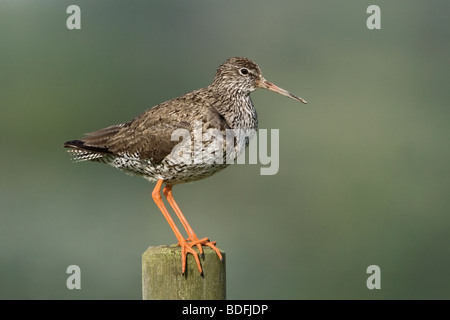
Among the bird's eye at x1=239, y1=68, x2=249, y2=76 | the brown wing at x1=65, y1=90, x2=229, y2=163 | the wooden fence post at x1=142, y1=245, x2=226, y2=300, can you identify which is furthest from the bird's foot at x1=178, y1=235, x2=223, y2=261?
the bird's eye at x1=239, y1=68, x2=249, y2=76

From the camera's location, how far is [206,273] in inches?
291

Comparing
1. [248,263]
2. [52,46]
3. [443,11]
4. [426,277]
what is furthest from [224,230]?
[443,11]

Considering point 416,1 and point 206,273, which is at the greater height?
point 416,1

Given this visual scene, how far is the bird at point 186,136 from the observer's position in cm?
870

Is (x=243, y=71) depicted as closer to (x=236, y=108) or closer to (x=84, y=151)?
(x=236, y=108)

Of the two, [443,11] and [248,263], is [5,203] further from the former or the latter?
[443,11]

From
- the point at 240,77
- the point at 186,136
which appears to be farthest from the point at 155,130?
the point at 240,77

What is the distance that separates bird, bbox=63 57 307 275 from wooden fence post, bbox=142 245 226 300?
0.74 metres

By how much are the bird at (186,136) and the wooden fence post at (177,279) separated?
74cm

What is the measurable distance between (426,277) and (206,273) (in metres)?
14.7

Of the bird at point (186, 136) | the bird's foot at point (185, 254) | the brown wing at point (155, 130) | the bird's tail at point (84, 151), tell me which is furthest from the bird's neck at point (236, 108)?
the bird's foot at point (185, 254)

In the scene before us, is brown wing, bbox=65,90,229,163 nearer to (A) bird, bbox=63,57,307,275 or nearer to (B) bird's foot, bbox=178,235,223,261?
(A) bird, bbox=63,57,307,275

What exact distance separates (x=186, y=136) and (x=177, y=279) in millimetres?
1936

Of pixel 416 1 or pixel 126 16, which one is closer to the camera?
pixel 126 16
